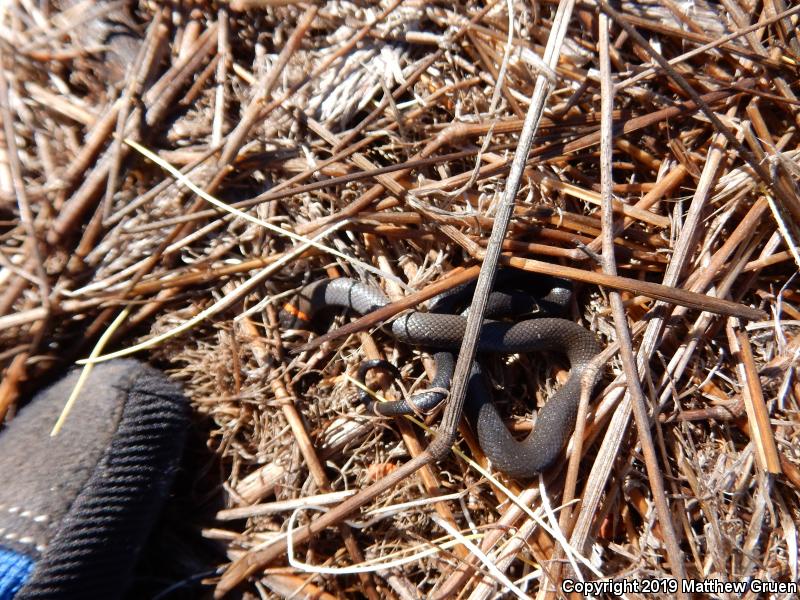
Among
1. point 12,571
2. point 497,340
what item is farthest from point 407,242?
point 12,571

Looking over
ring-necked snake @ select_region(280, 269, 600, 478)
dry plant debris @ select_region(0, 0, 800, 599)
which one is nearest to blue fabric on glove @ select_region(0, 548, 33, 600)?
dry plant debris @ select_region(0, 0, 800, 599)

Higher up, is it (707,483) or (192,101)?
(192,101)

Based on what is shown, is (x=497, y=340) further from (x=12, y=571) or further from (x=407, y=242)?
(x=12, y=571)

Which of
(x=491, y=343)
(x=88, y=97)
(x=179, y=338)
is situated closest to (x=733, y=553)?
(x=491, y=343)

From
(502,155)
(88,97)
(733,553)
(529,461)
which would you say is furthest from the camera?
(88,97)

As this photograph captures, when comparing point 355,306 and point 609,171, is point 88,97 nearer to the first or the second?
point 355,306

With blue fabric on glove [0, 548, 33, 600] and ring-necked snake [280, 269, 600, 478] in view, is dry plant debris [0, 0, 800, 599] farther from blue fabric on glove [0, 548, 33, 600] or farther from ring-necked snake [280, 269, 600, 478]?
blue fabric on glove [0, 548, 33, 600]

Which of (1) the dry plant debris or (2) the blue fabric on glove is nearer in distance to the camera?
(2) the blue fabric on glove
